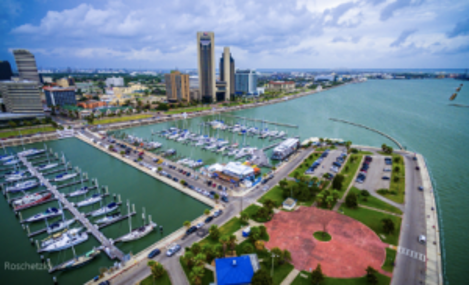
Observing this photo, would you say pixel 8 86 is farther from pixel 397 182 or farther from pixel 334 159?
pixel 397 182

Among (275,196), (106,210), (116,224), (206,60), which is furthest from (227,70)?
(116,224)

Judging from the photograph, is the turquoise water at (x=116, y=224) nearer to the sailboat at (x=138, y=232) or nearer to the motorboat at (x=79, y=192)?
the sailboat at (x=138, y=232)

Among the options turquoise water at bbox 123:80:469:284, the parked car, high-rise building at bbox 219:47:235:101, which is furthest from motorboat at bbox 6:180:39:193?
high-rise building at bbox 219:47:235:101

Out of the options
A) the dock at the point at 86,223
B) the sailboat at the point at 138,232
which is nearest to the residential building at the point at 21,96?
the dock at the point at 86,223

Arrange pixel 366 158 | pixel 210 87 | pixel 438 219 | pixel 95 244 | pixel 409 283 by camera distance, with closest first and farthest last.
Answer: pixel 409 283 < pixel 95 244 < pixel 438 219 < pixel 366 158 < pixel 210 87

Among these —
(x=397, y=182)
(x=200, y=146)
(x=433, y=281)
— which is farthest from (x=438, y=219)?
(x=200, y=146)
